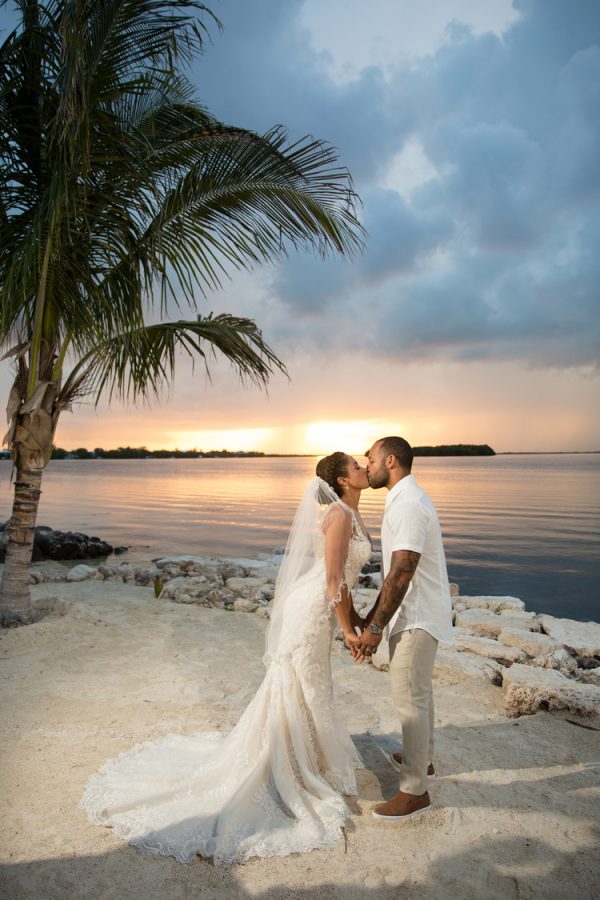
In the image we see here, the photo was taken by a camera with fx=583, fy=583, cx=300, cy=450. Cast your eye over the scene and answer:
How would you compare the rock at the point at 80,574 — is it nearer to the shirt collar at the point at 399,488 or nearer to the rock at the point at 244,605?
the rock at the point at 244,605

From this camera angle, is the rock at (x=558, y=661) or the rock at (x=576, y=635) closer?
the rock at (x=558, y=661)

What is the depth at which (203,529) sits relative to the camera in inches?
840

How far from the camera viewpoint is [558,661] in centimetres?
655

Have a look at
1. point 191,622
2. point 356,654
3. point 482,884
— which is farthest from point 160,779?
point 191,622

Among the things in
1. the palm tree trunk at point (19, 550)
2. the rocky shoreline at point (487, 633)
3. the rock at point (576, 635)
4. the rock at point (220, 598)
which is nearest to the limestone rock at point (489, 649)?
the rocky shoreline at point (487, 633)

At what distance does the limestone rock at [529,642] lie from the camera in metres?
6.84

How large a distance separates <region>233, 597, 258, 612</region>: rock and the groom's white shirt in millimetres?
5408

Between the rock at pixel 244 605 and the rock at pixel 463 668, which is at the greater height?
the rock at pixel 463 668

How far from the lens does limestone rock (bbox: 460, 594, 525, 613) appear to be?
9.58 meters

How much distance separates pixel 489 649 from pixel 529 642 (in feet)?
1.85

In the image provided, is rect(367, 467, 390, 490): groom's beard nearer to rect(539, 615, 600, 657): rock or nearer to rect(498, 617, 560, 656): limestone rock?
rect(498, 617, 560, 656): limestone rock

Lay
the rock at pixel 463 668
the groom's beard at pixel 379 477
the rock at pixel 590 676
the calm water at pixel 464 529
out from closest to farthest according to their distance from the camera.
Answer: the groom's beard at pixel 379 477 < the rock at pixel 463 668 < the rock at pixel 590 676 < the calm water at pixel 464 529

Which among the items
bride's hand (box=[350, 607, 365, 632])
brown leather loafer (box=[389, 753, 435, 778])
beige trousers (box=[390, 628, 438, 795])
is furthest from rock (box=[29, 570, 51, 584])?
beige trousers (box=[390, 628, 438, 795])

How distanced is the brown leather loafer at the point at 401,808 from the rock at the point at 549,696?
6.68 feet
